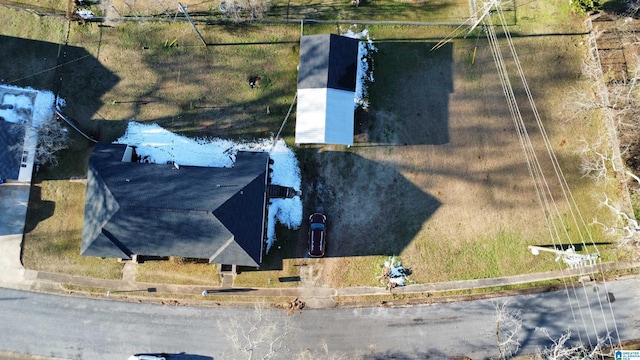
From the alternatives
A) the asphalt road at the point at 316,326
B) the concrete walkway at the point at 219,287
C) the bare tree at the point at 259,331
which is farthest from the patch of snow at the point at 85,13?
the bare tree at the point at 259,331

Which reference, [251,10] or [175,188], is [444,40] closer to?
[251,10]

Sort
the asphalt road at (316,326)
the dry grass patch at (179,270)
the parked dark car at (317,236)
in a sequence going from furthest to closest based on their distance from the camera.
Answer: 1. the dry grass patch at (179,270)
2. the parked dark car at (317,236)
3. the asphalt road at (316,326)

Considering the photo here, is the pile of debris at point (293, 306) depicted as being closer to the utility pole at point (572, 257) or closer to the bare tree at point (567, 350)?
the bare tree at point (567, 350)

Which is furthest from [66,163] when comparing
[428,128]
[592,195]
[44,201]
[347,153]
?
[592,195]

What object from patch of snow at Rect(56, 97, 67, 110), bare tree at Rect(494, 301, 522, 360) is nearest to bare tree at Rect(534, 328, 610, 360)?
bare tree at Rect(494, 301, 522, 360)

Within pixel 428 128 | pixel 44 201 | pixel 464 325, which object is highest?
pixel 428 128

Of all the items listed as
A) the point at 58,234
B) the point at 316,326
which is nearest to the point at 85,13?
the point at 58,234
